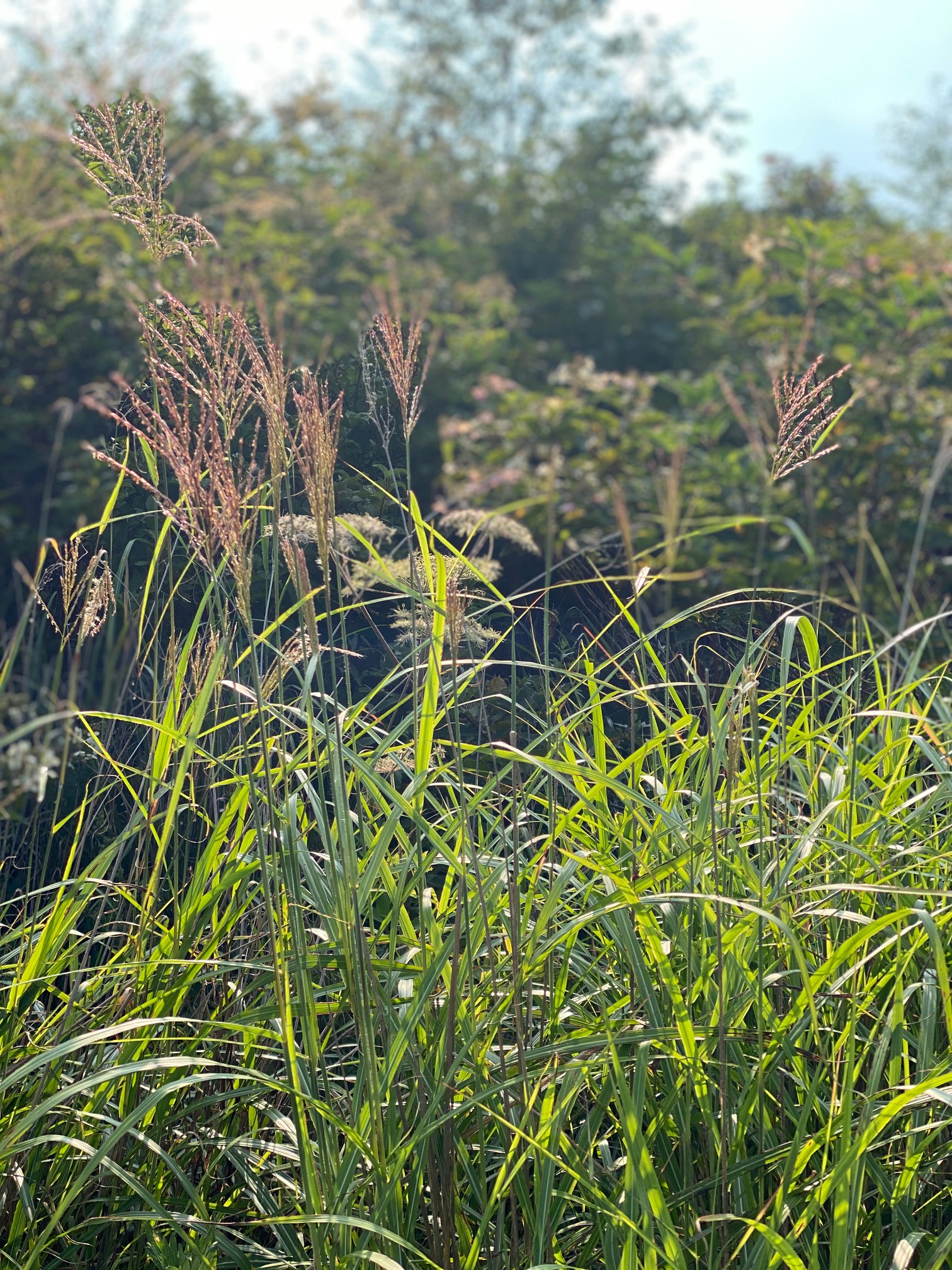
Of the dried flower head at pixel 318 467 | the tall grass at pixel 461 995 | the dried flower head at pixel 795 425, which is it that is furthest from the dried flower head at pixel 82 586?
the dried flower head at pixel 795 425

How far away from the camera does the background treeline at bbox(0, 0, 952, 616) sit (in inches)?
152

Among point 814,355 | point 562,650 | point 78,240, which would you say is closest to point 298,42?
point 78,240

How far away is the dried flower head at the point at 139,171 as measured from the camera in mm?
1313

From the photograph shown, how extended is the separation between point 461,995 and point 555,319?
620 cm

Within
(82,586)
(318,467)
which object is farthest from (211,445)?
(82,586)

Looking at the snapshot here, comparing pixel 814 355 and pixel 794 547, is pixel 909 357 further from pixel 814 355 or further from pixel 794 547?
pixel 794 547

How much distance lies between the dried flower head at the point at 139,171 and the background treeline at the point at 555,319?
0.16 m

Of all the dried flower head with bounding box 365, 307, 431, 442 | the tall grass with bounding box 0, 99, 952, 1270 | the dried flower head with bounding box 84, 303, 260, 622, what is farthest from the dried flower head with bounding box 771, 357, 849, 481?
the dried flower head with bounding box 84, 303, 260, 622

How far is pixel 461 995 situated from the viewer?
1.30 m

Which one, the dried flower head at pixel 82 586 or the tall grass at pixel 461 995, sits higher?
the dried flower head at pixel 82 586

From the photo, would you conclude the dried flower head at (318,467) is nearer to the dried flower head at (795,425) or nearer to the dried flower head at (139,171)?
the dried flower head at (139,171)

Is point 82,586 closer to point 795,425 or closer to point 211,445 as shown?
point 211,445

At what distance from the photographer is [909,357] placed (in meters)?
4.26

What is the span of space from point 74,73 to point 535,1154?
8326 mm
